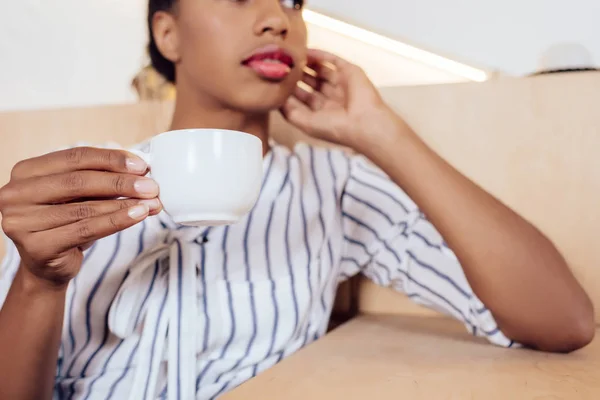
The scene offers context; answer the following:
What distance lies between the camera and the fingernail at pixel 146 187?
17.3 inches

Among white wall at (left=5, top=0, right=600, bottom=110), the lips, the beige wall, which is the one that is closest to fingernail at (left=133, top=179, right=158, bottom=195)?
the lips

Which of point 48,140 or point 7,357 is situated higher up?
point 48,140

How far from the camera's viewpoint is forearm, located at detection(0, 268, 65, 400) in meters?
0.57

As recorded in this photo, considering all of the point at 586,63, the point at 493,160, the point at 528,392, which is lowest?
the point at 528,392

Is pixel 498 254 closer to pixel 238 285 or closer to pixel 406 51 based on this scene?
pixel 238 285

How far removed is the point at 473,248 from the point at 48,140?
859 mm

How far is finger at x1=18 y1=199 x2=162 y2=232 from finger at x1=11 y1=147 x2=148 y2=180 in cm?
3

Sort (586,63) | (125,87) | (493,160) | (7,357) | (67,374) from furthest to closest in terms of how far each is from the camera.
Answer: (125,87), (586,63), (493,160), (67,374), (7,357)

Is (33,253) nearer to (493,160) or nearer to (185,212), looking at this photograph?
(185,212)

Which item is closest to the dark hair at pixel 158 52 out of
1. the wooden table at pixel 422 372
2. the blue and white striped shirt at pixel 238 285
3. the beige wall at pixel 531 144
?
the blue and white striped shirt at pixel 238 285

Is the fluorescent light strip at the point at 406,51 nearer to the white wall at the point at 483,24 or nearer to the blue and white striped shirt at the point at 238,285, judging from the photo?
the white wall at the point at 483,24

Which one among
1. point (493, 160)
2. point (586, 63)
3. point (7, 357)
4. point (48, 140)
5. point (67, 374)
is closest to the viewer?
point (7, 357)

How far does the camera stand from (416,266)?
2.58 ft

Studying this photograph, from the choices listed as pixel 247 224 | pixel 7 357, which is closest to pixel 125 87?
pixel 247 224
